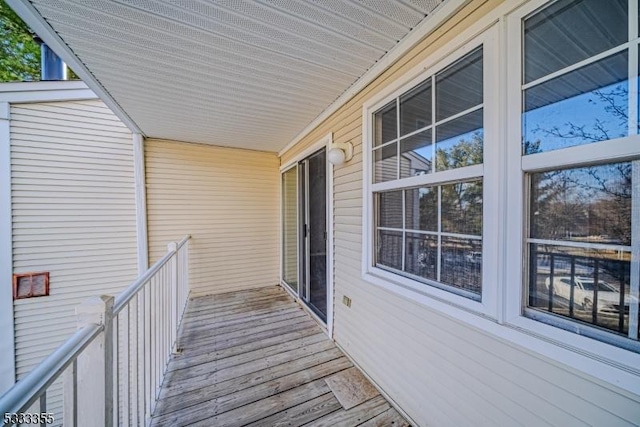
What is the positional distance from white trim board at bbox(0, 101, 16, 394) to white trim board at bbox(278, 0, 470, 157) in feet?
13.9

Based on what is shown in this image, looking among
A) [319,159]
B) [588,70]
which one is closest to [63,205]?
[319,159]

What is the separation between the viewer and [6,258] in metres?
3.17

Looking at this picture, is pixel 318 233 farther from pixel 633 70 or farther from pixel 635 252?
pixel 633 70

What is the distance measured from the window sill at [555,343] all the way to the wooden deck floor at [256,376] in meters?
1.01

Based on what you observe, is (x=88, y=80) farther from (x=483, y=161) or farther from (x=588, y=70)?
(x=588, y=70)

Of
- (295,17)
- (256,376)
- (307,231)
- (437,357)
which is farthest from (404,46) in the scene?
(256,376)

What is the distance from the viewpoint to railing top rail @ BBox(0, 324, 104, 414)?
1.83 ft

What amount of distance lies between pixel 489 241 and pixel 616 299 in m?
0.46

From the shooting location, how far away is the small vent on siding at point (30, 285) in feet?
10.5

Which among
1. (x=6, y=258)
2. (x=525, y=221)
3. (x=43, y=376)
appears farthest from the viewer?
(x=6, y=258)

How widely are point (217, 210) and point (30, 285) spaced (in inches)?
101

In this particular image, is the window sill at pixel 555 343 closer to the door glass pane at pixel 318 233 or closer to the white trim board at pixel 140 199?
the door glass pane at pixel 318 233

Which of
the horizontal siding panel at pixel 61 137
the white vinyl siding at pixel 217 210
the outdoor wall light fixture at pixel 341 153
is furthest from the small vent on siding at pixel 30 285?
the outdoor wall light fixture at pixel 341 153

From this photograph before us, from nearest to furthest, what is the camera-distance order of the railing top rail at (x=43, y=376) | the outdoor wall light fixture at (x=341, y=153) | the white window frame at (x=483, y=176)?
the railing top rail at (x=43, y=376), the white window frame at (x=483, y=176), the outdoor wall light fixture at (x=341, y=153)
